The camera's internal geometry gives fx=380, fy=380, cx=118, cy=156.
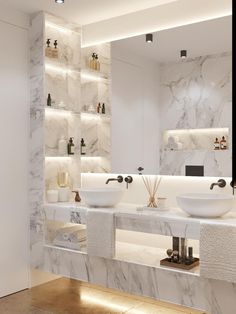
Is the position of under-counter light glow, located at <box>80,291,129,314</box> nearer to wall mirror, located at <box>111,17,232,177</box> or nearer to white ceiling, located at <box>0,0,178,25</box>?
wall mirror, located at <box>111,17,232,177</box>

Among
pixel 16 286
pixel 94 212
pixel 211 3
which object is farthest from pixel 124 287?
pixel 211 3

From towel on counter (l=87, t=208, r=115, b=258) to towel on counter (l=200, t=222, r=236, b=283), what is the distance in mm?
814

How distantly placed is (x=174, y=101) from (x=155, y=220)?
1.27 meters

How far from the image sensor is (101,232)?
3.28m

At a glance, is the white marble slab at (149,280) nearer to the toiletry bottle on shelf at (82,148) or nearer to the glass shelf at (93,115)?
the toiletry bottle on shelf at (82,148)

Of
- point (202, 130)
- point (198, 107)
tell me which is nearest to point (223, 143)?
point (202, 130)

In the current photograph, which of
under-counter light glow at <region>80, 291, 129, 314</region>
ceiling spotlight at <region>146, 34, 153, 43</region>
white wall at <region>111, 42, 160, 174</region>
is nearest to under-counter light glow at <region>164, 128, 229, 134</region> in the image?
white wall at <region>111, 42, 160, 174</region>

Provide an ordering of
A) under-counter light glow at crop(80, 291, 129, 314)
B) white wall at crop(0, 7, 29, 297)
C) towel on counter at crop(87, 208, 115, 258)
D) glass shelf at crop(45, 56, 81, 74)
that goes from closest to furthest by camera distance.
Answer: towel on counter at crop(87, 208, 115, 258) < under-counter light glow at crop(80, 291, 129, 314) < white wall at crop(0, 7, 29, 297) < glass shelf at crop(45, 56, 81, 74)

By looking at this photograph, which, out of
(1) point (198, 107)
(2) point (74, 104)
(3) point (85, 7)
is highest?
(3) point (85, 7)

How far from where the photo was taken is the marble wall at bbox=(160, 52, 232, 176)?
3.37m

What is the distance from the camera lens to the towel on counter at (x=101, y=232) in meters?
3.23

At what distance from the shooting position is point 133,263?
3.17m

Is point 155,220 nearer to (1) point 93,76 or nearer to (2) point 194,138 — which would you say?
(2) point 194,138

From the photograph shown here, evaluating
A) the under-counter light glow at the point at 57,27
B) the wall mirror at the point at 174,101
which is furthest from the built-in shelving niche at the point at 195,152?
the under-counter light glow at the point at 57,27
